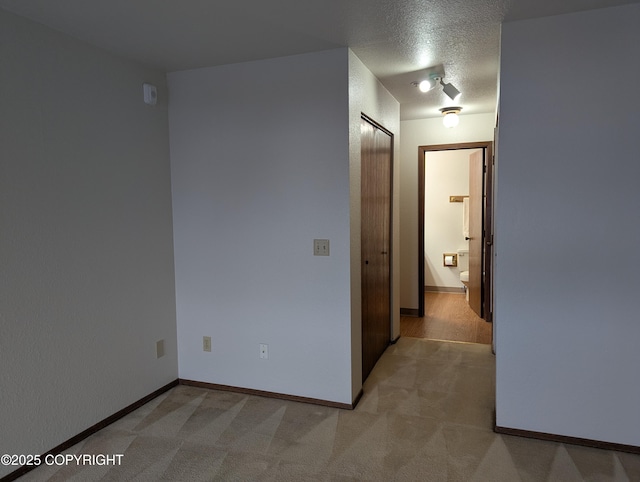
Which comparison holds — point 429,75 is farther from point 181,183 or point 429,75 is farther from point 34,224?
point 34,224

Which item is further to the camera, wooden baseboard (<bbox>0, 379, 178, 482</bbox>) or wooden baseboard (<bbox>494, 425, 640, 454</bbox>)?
wooden baseboard (<bbox>494, 425, 640, 454</bbox>)

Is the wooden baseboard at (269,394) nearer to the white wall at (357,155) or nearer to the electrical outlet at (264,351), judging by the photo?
the white wall at (357,155)

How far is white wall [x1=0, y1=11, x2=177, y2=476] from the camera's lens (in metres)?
2.15

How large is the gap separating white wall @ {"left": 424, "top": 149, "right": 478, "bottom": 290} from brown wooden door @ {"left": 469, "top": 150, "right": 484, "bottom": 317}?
1383 mm

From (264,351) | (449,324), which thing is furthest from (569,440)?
(449,324)

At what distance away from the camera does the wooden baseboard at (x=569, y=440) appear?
231cm

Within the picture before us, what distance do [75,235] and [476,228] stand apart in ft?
13.6

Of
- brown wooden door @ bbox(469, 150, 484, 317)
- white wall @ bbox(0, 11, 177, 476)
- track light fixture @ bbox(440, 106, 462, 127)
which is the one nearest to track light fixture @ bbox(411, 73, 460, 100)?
track light fixture @ bbox(440, 106, 462, 127)

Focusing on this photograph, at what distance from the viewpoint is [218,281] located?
3.15m

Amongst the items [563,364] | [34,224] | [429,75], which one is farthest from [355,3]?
[563,364]

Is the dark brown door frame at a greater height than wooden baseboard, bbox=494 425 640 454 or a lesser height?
greater

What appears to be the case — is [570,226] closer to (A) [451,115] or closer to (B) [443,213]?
(A) [451,115]
